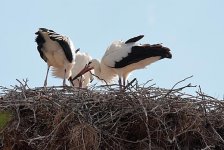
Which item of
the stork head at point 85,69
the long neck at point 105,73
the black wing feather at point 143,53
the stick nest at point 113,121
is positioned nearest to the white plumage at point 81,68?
the stork head at point 85,69

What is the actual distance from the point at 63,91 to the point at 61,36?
2.68 m

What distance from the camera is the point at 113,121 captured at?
6176 mm

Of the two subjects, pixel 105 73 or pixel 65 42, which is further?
pixel 105 73

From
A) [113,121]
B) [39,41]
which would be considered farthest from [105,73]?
[113,121]

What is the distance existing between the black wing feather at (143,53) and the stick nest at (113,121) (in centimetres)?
230

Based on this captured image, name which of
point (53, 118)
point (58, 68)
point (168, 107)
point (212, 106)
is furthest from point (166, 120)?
point (58, 68)

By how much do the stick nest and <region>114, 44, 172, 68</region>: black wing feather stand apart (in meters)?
2.30

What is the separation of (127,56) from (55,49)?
3.65 feet

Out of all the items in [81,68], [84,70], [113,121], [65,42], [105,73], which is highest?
[65,42]

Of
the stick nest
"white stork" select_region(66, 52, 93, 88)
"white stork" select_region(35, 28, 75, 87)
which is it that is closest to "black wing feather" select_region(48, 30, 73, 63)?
"white stork" select_region(35, 28, 75, 87)

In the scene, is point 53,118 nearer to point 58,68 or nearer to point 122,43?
point 122,43

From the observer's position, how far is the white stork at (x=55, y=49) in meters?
9.30

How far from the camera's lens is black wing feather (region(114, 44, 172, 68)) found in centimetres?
888

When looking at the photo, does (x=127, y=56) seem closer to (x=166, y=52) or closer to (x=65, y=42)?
(x=166, y=52)
